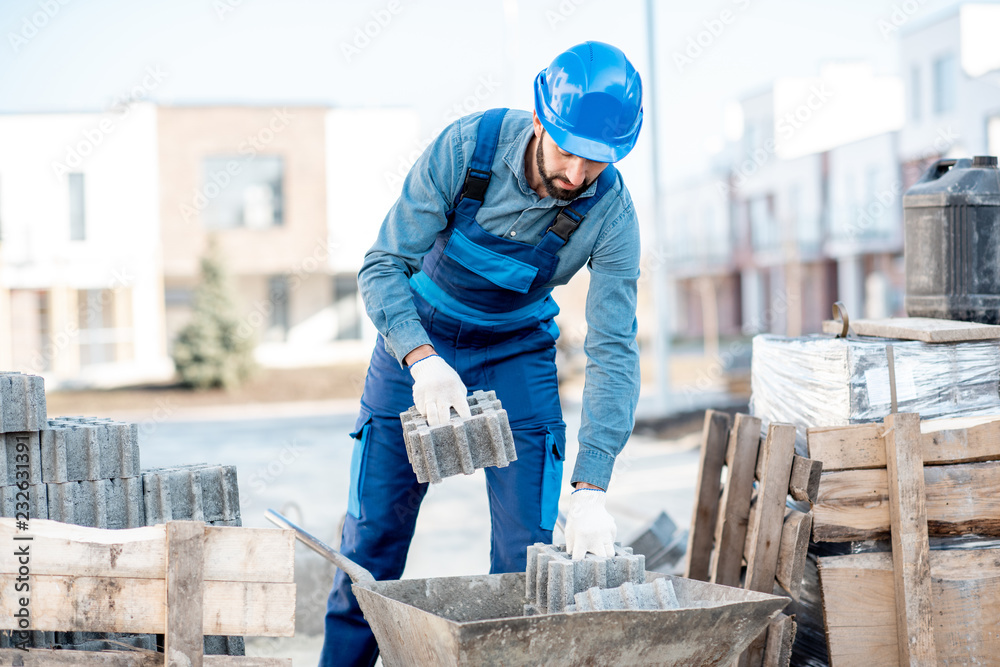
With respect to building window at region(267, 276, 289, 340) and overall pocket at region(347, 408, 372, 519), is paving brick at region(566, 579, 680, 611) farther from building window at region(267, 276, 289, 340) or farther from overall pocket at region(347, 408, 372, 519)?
building window at region(267, 276, 289, 340)

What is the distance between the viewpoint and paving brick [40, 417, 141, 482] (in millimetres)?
2691

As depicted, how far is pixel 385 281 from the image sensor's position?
2744 mm

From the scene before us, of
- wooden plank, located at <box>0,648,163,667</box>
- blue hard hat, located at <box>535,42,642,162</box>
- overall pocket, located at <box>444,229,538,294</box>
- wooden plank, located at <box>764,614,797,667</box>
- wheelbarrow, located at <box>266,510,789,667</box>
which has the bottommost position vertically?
wooden plank, located at <box>764,614,797,667</box>

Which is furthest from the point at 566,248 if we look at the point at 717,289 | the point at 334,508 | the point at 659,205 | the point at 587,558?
the point at 717,289

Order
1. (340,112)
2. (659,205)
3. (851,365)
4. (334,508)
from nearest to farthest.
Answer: (851,365), (334,508), (659,205), (340,112)

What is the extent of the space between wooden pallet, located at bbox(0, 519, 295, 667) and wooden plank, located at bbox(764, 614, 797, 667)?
172cm

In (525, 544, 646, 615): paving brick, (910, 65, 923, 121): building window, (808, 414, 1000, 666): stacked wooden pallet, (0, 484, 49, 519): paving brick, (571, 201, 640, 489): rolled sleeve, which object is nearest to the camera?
(525, 544, 646, 615): paving brick

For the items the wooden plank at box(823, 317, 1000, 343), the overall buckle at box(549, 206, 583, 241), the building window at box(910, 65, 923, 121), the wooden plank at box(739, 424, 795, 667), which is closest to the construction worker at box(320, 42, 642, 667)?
the overall buckle at box(549, 206, 583, 241)

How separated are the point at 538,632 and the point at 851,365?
187cm

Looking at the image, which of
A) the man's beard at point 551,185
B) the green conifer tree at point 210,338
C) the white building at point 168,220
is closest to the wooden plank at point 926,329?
the man's beard at point 551,185

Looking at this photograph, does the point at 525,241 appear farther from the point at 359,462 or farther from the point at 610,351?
the point at 359,462

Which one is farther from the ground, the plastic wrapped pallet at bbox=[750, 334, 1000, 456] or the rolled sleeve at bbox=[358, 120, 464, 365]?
the rolled sleeve at bbox=[358, 120, 464, 365]

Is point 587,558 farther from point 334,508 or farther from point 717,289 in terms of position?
point 717,289

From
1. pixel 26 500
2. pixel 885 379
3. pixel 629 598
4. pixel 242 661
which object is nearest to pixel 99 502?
pixel 26 500
